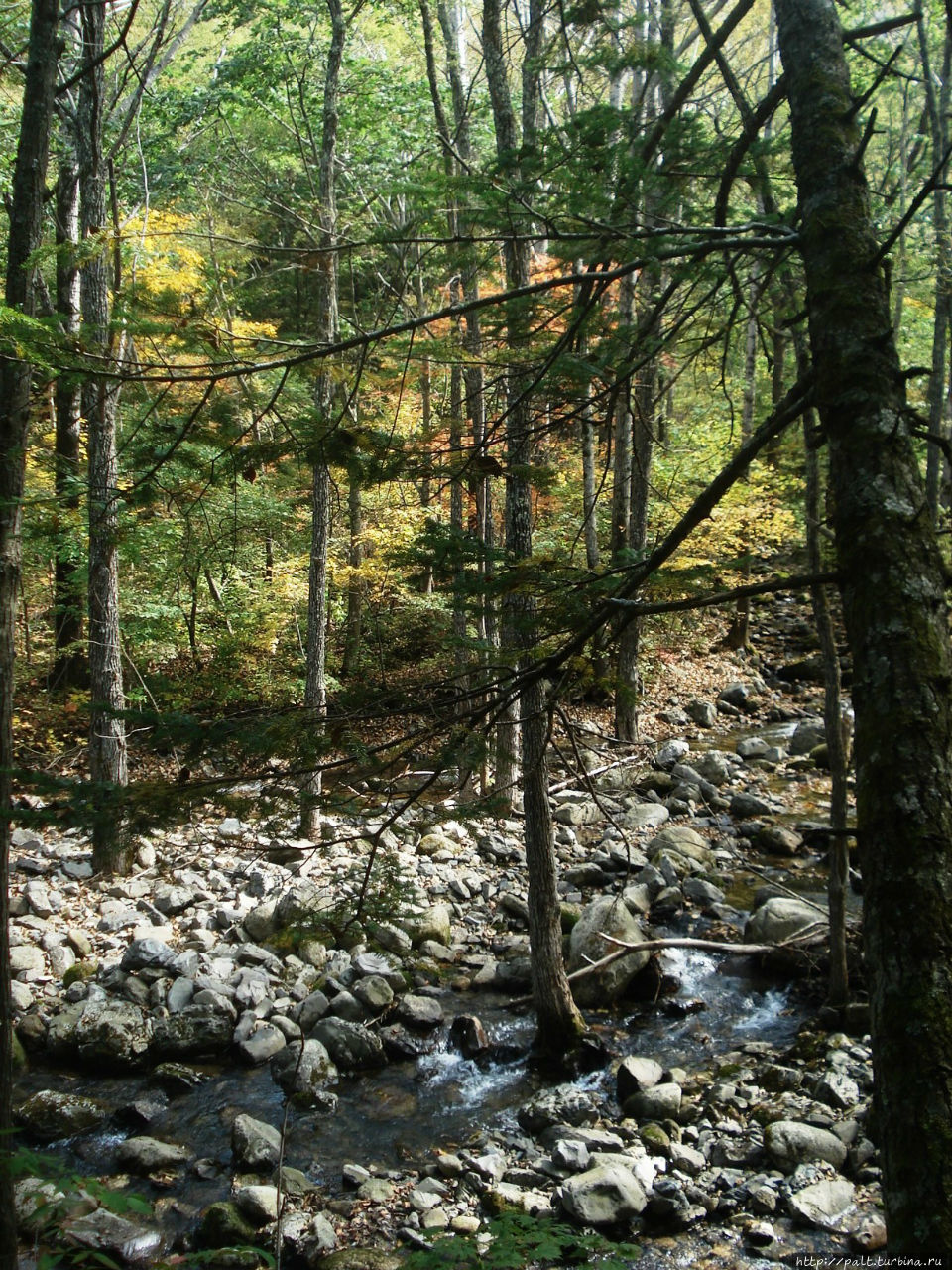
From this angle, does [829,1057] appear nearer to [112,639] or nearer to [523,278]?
[523,278]

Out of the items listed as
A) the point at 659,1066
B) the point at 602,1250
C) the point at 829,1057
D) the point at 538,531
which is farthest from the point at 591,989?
the point at 538,531

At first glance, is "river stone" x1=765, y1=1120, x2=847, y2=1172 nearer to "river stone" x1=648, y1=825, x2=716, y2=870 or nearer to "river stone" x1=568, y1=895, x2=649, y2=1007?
"river stone" x1=568, y1=895, x2=649, y2=1007

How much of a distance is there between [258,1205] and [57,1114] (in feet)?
5.71

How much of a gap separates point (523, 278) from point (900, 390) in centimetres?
427

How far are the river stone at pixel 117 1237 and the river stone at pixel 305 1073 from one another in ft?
4.64

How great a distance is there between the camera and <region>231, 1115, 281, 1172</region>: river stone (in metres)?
5.16

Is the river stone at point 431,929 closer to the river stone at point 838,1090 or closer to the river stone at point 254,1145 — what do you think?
the river stone at point 254,1145

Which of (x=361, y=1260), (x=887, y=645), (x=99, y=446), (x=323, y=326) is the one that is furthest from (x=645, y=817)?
(x=887, y=645)

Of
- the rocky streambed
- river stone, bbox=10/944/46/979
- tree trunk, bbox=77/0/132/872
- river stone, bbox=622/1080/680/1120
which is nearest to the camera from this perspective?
the rocky streambed

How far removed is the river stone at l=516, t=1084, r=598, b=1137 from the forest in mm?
28

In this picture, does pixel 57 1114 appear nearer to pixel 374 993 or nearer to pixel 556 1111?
pixel 374 993

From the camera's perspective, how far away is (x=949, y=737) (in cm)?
199

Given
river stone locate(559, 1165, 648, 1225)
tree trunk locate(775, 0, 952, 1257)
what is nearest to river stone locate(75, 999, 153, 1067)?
river stone locate(559, 1165, 648, 1225)

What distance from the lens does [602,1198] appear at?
4637 millimetres
